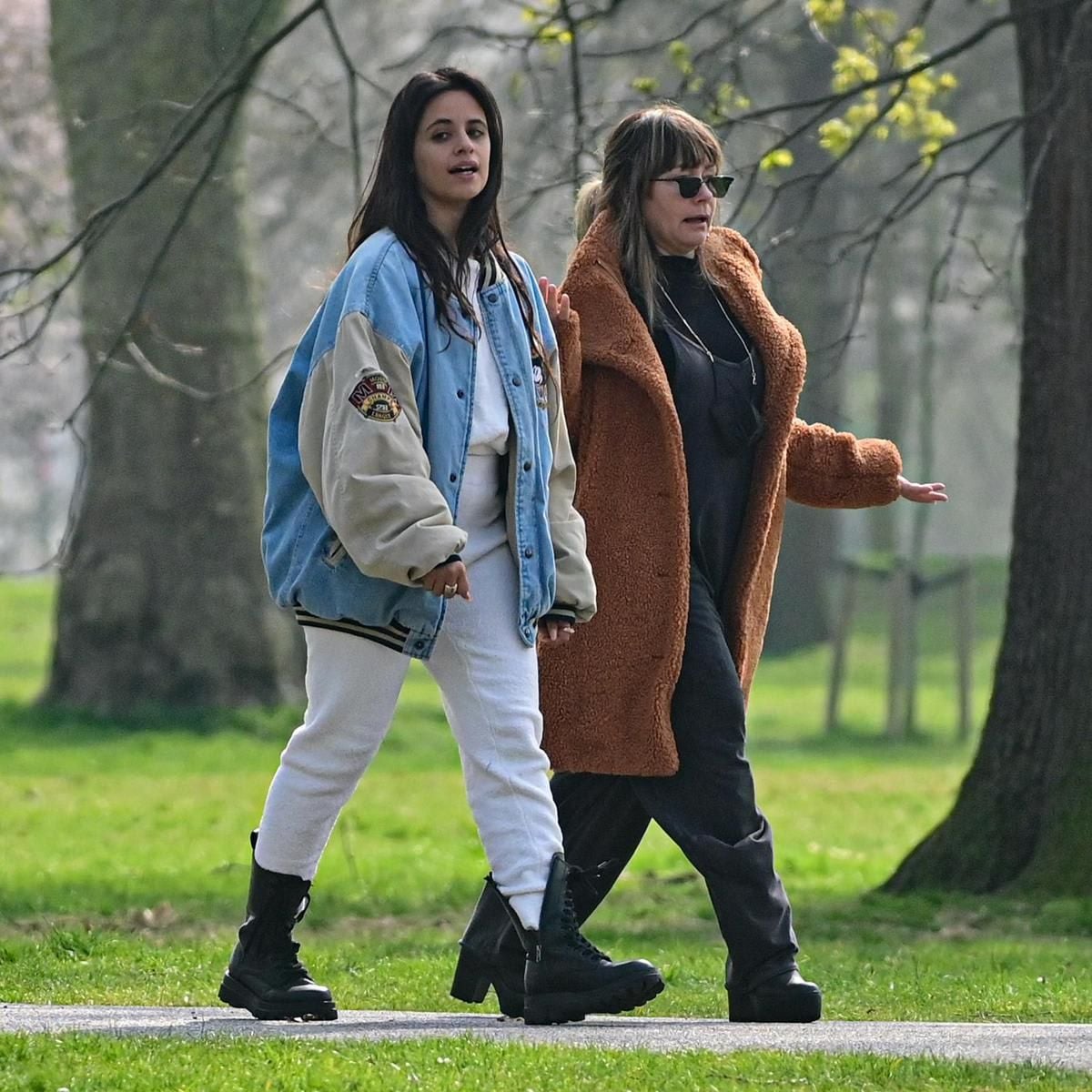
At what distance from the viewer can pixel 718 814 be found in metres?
5.77

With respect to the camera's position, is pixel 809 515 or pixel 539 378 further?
pixel 809 515

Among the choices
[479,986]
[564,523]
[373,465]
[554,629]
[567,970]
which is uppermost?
[373,465]

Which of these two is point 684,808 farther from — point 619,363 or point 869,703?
point 869,703

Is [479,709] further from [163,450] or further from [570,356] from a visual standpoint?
[163,450]

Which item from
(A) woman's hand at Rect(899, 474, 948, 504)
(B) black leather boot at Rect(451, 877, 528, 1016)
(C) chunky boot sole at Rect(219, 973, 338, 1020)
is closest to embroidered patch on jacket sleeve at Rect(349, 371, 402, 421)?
(B) black leather boot at Rect(451, 877, 528, 1016)

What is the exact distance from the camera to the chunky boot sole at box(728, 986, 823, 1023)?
5.65m

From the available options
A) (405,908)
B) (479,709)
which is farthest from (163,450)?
(479,709)

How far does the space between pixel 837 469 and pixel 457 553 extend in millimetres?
1471

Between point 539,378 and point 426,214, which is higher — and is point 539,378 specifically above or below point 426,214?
below

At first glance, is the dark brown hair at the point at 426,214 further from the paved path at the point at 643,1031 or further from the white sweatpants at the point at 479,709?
the paved path at the point at 643,1031

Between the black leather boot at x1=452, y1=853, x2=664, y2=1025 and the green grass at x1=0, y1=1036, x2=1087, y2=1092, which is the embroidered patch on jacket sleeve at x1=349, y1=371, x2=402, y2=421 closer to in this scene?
the black leather boot at x1=452, y1=853, x2=664, y2=1025

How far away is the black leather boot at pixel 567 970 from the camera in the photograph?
17.4 feet

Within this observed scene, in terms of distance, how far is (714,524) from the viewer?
5902 millimetres

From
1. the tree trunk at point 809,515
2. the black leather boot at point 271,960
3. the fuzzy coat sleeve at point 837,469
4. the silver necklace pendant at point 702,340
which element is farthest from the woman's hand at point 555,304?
the tree trunk at point 809,515
